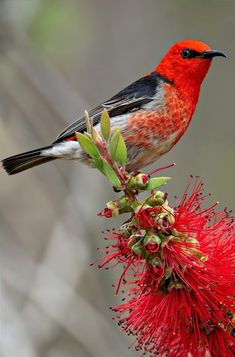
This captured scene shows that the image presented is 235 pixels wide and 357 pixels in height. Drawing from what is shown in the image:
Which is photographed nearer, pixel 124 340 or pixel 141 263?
pixel 141 263

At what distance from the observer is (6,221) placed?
23.1 ft

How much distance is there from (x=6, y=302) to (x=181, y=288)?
2530 millimetres

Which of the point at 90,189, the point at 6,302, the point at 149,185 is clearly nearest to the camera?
the point at 149,185

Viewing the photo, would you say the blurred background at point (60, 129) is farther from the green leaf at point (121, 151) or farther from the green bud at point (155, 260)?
the green leaf at point (121, 151)

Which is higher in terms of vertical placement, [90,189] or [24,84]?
[24,84]

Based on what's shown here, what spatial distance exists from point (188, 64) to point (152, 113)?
412mm

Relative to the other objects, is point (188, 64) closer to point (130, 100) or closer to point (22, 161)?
point (130, 100)

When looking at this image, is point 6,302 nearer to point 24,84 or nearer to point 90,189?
point 90,189

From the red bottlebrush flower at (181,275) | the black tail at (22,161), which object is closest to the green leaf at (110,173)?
the red bottlebrush flower at (181,275)

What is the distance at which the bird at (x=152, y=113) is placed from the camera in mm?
4742

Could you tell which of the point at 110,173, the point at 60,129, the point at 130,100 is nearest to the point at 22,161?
the point at 130,100

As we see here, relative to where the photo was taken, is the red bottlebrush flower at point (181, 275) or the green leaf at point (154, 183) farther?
the red bottlebrush flower at point (181, 275)

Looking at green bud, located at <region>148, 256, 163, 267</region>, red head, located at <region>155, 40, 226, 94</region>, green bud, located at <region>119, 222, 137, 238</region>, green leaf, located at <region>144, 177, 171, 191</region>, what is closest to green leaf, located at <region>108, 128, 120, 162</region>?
green leaf, located at <region>144, 177, 171, 191</region>

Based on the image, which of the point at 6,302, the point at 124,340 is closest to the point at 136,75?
the point at 124,340
